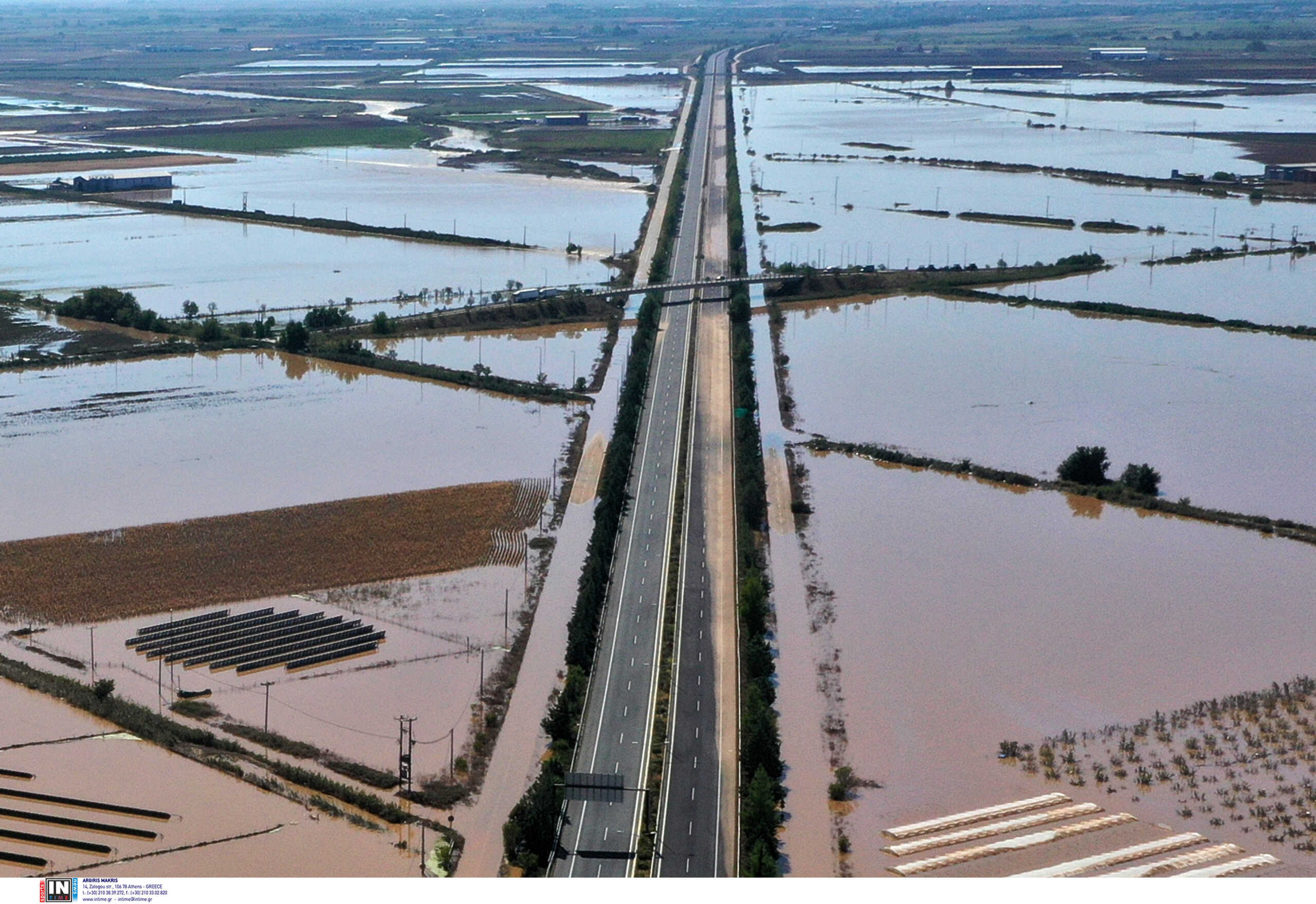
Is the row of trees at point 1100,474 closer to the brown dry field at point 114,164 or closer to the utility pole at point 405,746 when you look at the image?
the utility pole at point 405,746

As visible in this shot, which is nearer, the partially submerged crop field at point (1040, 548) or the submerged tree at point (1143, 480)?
the partially submerged crop field at point (1040, 548)

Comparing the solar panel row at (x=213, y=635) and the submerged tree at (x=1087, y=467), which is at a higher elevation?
the submerged tree at (x=1087, y=467)

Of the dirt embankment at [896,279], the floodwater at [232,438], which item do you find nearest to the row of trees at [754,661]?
the floodwater at [232,438]

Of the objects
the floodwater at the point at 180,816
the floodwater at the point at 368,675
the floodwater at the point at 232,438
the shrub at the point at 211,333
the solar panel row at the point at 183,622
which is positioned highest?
the shrub at the point at 211,333

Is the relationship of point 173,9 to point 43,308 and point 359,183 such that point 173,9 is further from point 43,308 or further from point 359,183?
point 43,308

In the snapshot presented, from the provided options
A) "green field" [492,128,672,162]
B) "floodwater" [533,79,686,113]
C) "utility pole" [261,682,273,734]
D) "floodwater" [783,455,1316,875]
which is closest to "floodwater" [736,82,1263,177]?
"floodwater" [533,79,686,113]

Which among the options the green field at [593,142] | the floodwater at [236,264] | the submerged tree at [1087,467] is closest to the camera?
the submerged tree at [1087,467]

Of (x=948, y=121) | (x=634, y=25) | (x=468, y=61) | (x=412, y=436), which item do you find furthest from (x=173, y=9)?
(x=412, y=436)
